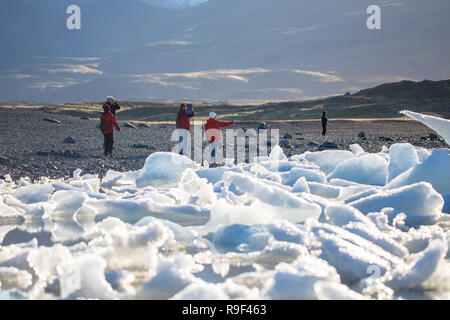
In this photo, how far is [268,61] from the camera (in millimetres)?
159000

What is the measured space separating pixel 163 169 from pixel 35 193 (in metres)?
1.53

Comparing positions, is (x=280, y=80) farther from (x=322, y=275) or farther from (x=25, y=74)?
(x=322, y=275)

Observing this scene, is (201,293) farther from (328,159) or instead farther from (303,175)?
(328,159)

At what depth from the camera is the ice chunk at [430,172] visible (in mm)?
5969

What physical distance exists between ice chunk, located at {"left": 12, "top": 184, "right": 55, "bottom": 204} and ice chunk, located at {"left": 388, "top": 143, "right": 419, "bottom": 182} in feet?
12.8

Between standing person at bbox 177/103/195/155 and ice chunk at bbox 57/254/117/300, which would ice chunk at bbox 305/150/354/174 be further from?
ice chunk at bbox 57/254/117/300

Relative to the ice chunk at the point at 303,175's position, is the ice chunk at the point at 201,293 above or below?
below

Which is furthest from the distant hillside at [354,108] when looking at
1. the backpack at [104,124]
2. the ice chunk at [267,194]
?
the ice chunk at [267,194]

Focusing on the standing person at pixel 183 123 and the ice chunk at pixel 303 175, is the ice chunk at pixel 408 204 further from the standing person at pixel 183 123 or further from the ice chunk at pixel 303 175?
the standing person at pixel 183 123

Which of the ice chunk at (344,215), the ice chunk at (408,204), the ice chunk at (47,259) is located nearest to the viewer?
the ice chunk at (47,259)

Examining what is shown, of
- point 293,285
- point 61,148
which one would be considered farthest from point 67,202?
point 61,148

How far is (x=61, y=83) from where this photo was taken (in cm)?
16588

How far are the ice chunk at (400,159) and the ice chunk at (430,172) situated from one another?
0.44m

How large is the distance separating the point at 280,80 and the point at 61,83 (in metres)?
69.2
